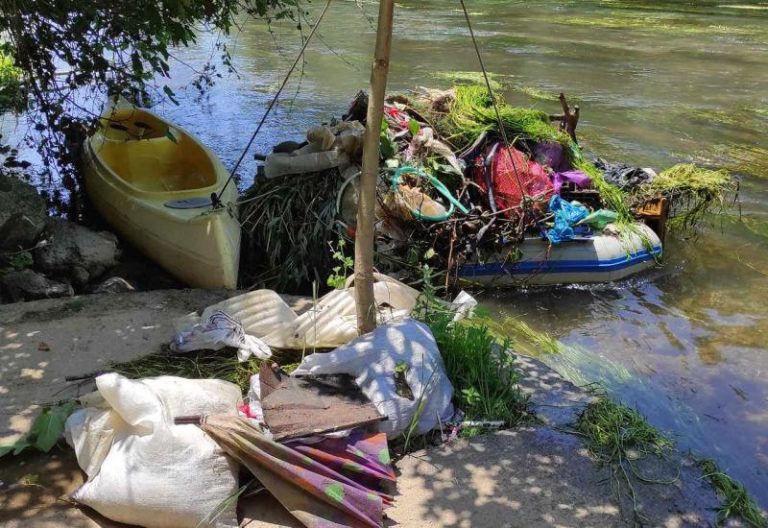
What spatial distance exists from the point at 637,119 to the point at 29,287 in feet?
29.7

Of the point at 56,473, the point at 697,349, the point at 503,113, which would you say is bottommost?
the point at 697,349

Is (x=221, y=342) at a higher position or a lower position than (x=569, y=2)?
lower

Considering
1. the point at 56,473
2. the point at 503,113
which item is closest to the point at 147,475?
the point at 56,473

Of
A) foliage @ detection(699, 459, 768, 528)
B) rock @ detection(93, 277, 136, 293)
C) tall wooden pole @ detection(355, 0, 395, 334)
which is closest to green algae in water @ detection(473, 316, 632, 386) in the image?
tall wooden pole @ detection(355, 0, 395, 334)

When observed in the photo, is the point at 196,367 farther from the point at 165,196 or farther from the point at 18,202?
the point at 18,202

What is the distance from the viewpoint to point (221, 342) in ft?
13.1

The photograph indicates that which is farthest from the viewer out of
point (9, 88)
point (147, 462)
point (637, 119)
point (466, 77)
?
point (466, 77)

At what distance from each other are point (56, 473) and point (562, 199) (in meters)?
4.55

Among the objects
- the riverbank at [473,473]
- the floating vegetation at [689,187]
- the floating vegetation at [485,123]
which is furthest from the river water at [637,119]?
the floating vegetation at [485,123]

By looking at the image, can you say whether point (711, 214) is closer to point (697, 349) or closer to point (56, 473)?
point (697, 349)

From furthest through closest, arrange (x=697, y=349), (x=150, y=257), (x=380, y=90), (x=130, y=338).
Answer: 1. (x=150, y=257)
2. (x=697, y=349)
3. (x=130, y=338)
4. (x=380, y=90)

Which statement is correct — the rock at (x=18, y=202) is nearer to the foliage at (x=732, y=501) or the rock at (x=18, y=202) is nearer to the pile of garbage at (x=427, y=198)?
the pile of garbage at (x=427, y=198)

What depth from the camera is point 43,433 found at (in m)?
3.22

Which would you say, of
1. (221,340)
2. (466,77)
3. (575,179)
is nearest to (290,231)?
(221,340)
